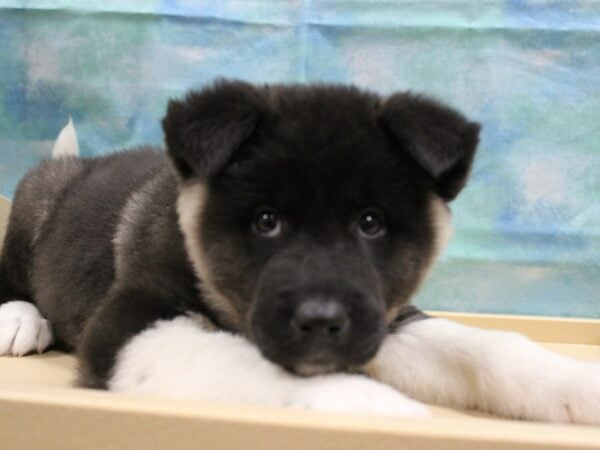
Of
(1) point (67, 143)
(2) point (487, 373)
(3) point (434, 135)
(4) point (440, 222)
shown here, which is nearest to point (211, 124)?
(3) point (434, 135)

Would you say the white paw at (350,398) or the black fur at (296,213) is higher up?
the black fur at (296,213)

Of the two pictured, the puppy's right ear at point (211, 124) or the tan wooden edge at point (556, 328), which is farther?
the tan wooden edge at point (556, 328)

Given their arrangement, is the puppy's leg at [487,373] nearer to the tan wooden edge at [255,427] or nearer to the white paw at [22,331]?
the tan wooden edge at [255,427]

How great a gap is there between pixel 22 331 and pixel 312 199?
5.23 ft

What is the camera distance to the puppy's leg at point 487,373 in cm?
219

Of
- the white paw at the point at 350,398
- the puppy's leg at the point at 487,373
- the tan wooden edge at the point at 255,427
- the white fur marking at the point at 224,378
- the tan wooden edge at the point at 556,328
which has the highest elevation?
the tan wooden edge at the point at 255,427

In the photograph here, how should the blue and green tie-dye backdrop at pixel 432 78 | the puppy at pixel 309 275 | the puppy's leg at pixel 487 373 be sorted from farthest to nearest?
the blue and green tie-dye backdrop at pixel 432 78 < the puppy's leg at pixel 487 373 < the puppy at pixel 309 275

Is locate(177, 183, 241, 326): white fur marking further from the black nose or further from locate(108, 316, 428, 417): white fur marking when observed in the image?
→ the black nose

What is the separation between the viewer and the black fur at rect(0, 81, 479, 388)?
2.08 meters

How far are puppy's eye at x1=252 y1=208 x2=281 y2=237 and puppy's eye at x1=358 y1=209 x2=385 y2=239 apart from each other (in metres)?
0.26

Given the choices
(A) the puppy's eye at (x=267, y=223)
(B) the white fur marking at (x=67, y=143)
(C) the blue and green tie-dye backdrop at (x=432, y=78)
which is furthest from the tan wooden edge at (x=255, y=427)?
(C) the blue and green tie-dye backdrop at (x=432, y=78)

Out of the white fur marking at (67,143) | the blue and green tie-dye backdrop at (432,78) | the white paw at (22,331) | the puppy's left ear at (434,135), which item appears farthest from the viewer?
the blue and green tie-dye backdrop at (432,78)

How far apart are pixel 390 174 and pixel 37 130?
316cm

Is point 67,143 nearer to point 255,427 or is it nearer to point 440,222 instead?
point 440,222
